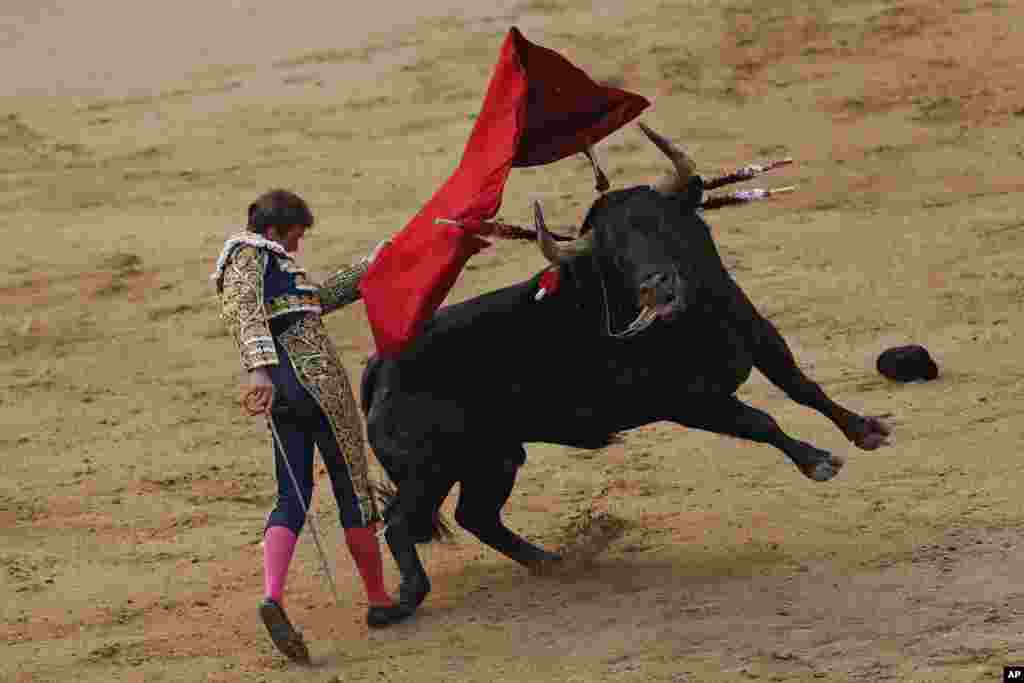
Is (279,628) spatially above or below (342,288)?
below

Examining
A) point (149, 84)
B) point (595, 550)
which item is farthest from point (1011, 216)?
point (149, 84)

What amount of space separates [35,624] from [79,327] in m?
3.97

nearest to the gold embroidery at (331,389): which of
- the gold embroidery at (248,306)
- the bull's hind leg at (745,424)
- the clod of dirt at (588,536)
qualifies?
the gold embroidery at (248,306)

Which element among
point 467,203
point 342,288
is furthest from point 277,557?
point 467,203

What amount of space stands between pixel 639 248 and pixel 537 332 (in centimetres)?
50

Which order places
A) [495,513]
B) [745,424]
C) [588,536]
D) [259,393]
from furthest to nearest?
1. [588,536]
2. [495,513]
3. [745,424]
4. [259,393]

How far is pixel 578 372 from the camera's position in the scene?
730 cm

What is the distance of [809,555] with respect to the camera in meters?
7.23

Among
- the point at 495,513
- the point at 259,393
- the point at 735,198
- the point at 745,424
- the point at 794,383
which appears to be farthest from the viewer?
the point at 495,513

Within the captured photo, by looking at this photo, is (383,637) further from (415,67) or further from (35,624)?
(415,67)

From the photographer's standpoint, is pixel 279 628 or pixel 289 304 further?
pixel 289 304

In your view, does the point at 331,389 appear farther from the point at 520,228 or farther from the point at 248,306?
the point at 520,228

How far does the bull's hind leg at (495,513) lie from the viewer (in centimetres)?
749

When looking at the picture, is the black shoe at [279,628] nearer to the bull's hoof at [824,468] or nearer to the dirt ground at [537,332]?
the dirt ground at [537,332]
